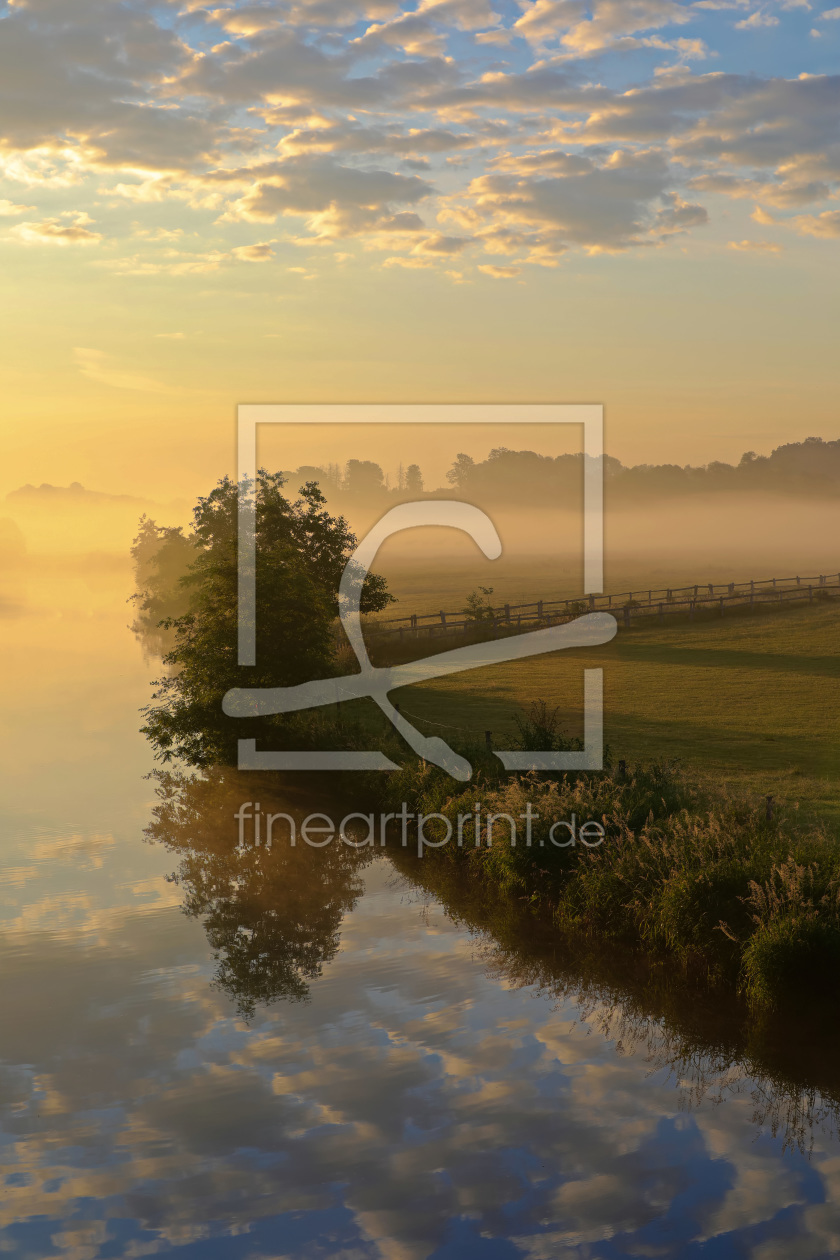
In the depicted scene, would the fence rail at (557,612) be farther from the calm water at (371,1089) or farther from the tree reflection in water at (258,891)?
the calm water at (371,1089)

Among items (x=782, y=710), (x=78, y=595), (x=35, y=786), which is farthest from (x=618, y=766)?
(x=78, y=595)

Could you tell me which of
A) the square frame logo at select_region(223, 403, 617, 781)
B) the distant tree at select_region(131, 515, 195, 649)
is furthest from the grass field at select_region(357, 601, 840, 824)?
the distant tree at select_region(131, 515, 195, 649)

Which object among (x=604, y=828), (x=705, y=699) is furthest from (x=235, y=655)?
(x=705, y=699)

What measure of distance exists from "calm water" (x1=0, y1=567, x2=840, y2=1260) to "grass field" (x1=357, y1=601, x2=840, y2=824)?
8744mm

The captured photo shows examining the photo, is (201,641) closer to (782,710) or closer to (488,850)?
(488,850)

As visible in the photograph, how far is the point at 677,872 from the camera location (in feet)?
59.7

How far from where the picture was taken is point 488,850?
22891 millimetres

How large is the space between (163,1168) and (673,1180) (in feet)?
20.2

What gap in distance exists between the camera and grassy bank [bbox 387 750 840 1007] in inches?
630

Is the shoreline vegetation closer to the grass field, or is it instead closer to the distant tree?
the grass field

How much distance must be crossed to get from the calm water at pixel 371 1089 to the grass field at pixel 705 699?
8.74m

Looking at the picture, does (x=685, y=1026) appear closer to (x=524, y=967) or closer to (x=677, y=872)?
(x=677, y=872)

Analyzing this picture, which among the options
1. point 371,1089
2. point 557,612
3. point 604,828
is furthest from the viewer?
point 557,612

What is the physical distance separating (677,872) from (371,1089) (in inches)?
268
